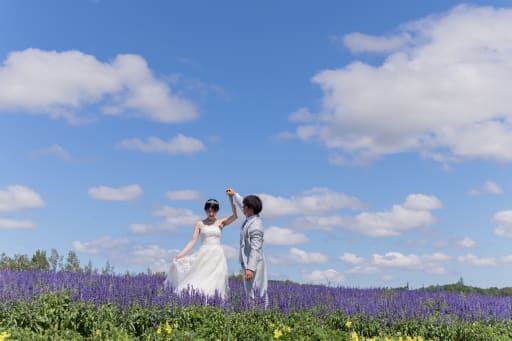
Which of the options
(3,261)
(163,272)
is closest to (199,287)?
(163,272)

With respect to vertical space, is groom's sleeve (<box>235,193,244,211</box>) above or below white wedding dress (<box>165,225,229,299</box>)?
above

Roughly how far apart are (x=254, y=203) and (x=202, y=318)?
2450 millimetres

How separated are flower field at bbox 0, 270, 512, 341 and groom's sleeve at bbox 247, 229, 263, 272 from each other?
62cm

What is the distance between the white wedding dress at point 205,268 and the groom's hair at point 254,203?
5.64ft

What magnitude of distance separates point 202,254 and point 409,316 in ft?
13.8

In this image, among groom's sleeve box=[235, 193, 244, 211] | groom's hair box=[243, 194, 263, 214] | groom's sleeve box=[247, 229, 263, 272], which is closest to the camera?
groom's sleeve box=[247, 229, 263, 272]

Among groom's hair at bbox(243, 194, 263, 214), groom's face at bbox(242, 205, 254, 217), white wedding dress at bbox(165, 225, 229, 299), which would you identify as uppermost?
groom's hair at bbox(243, 194, 263, 214)

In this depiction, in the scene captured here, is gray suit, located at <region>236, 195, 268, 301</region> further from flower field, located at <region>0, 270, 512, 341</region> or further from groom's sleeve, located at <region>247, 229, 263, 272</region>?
flower field, located at <region>0, 270, 512, 341</region>

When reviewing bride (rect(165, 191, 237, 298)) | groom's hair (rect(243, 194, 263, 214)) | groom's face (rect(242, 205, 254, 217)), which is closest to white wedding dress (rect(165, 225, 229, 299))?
bride (rect(165, 191, 237, 298))

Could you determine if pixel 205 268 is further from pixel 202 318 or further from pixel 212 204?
pixel 202 318

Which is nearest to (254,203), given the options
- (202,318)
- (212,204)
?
(212,204)

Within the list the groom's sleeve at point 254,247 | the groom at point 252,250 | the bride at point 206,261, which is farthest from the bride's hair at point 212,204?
the groom's sleeve at point 254,247

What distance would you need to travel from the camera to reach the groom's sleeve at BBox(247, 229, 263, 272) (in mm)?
10117

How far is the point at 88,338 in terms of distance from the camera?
8.17 meters
